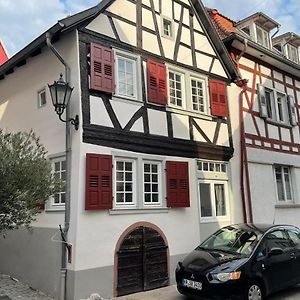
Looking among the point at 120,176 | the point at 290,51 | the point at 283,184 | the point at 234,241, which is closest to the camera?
the point at 234,241

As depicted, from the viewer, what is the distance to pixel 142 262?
27.3 feet

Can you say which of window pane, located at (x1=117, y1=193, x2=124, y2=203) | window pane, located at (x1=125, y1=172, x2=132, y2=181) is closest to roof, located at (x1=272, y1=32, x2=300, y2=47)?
window pane, located at (x1=125, y1=172, x2=132, y2=181)

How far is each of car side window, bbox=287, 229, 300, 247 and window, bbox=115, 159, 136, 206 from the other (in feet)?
11.8

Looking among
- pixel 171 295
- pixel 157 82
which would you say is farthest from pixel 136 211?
pixel 157 82

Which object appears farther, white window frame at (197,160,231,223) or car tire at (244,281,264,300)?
white window frame at (197,160,231,223)

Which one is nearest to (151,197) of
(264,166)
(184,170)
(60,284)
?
(184,170)

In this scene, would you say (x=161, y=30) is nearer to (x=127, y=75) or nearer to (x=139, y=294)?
(x=127, y=75)

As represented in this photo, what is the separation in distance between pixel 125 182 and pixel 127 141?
3.20 ft

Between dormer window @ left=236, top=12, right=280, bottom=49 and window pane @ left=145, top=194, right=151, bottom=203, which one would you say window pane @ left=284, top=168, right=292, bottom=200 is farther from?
window pane @ left=145, top=194, right=151, bottom=203

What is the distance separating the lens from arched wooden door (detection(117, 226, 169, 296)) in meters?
7.96

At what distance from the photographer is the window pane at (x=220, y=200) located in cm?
1066

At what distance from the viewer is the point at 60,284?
7.37 metres

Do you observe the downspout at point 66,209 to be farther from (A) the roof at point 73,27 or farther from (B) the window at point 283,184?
(B) the window at point 283,184

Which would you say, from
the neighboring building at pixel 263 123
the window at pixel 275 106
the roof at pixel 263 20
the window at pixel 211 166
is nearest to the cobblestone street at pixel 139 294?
the window at pixel 211 166
